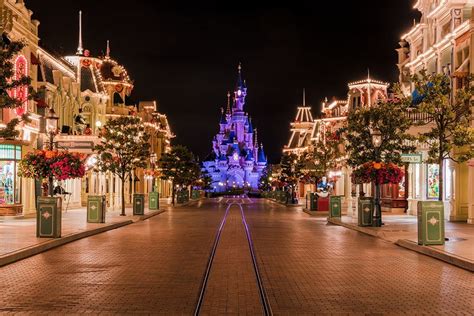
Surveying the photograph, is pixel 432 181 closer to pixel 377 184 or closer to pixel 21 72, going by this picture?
pixel 377 184

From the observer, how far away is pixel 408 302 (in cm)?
1059

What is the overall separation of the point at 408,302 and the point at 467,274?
396 centimetres

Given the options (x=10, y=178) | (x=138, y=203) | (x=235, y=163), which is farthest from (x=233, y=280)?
(x=235, y=163)

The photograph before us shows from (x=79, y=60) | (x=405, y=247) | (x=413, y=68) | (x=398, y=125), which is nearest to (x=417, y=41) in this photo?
(x=413, y=68)

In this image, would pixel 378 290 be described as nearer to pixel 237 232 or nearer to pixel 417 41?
pixel 237 232

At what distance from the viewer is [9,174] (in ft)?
110

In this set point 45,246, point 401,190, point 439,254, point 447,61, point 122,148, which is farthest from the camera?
point 401,190

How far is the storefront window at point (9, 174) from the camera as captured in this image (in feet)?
108

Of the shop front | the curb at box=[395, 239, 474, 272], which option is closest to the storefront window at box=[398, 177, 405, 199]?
the curb at box=[395, 239, 474, 272]

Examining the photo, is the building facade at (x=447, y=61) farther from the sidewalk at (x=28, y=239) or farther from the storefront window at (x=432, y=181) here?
the sidewalk at (x=28, y=239)

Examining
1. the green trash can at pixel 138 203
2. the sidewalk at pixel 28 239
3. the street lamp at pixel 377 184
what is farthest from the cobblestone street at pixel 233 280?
the green trash can at pixel 138 203

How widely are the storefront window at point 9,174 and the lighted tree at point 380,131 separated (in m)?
15.6

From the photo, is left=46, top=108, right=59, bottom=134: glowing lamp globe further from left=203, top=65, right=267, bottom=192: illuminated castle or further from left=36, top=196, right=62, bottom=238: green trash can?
left=203, top=65, right=267, bottom=192: illuminated castle

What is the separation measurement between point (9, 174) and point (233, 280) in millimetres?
22961
